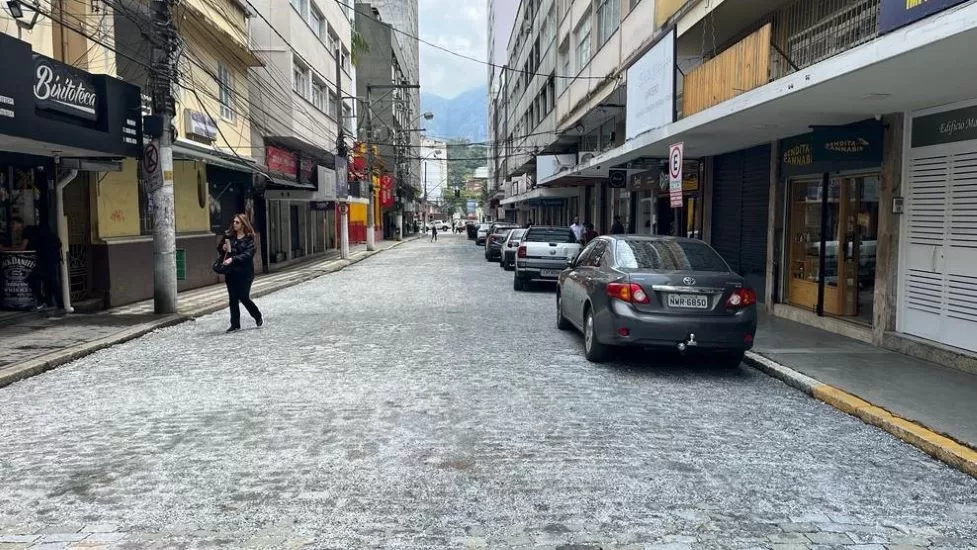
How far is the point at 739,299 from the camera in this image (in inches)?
294

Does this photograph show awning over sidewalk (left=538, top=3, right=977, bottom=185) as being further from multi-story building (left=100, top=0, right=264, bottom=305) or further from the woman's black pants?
multi-story building (left=100, top=0, right=264, bottom=305)

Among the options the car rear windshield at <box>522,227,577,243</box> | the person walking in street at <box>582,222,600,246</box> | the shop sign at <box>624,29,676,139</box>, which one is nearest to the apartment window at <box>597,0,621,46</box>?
the shop sign at <box>624,29,676,139</box>

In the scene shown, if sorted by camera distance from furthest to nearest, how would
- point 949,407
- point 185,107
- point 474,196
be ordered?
point 474,196
point 185,107
point 949,407

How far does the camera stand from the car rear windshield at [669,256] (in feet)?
26.0

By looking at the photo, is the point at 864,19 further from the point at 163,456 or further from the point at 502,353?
the point at 163,456

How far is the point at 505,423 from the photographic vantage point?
224 inches

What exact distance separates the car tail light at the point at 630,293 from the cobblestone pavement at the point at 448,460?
2.80 feet

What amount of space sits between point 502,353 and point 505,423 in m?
3.07

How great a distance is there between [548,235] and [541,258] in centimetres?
116

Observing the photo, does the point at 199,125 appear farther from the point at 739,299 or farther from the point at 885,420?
the point at 885,420

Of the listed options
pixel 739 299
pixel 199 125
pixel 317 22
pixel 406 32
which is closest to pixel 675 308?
pixel 739 299

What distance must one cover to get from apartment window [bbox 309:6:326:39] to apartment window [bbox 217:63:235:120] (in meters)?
7.93

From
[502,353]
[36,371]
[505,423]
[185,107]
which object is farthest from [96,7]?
→ [505,423]

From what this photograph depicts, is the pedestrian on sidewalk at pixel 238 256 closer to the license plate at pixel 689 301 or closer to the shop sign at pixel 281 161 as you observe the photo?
the license plate at pixel 689 301
